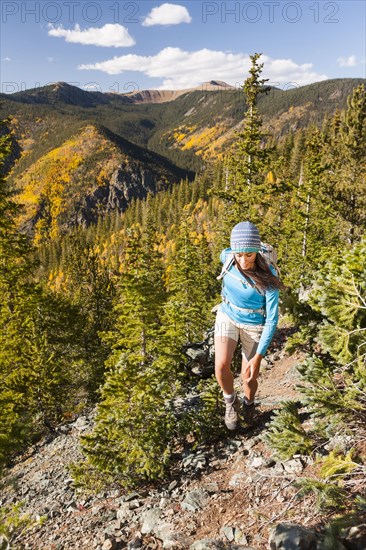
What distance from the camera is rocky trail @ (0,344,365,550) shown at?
409 centimetres

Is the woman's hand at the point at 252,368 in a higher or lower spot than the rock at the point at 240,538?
higher

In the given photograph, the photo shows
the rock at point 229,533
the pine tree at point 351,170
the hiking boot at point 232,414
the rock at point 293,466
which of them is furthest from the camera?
the pine tree at point 351,170

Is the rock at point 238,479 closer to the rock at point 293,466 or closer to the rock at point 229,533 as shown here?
the rock at point 293,466

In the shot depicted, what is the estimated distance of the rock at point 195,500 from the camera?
17.2 ft

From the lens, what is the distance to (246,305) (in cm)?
498

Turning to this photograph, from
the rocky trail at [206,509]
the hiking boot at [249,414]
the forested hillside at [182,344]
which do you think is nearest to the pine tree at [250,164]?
the forested hillside at [182,344]

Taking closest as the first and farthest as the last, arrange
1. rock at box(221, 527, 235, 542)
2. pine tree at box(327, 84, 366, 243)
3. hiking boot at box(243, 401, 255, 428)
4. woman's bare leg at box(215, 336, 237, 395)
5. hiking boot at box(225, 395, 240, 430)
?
rock at box(221, 527, 235, 542)
woman's bare leg at box(215, 336, 237, 395)
hiking boot at box(225, 395, 240, 430)
hiking boot at box(243, 401, 255, 428)
pine tree at box(327, 84, 366, 243)

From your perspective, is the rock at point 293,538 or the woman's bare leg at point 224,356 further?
the woman's bare leg at point 224,356

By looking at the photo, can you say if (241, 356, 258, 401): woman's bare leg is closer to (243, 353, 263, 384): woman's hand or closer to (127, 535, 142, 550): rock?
(243, 353, 263, 384): woman's hand

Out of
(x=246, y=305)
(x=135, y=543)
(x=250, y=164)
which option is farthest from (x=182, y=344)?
(x=250, y=164)

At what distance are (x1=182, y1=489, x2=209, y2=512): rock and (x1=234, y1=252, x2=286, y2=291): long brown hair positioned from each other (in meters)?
3.27

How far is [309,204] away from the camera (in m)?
27.2

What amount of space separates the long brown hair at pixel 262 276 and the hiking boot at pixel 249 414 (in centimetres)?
259

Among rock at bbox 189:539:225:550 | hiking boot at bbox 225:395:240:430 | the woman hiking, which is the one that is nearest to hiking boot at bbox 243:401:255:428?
hiking boot at bbox 225:395:240:430
